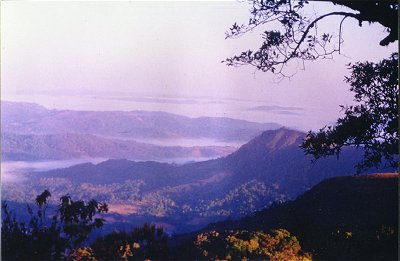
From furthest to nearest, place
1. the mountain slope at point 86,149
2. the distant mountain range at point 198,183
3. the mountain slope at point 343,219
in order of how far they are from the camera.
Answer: the distant mountain range at point 198,183 → the mountain slope at point 86,149 → the mountain slope at point 343,219

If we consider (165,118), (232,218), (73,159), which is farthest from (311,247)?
(73,159)

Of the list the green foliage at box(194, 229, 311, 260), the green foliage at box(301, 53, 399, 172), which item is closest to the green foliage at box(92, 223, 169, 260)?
the green foliage at box(194, 229, 311, 260)

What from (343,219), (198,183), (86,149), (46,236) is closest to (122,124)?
(86,149)

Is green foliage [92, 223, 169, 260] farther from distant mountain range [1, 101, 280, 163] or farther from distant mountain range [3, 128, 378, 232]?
distant mountain range [1, 101, 280, 163]

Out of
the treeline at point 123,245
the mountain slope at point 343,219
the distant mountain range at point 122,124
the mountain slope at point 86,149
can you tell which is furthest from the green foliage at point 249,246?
the distant mountain range at point 122,124

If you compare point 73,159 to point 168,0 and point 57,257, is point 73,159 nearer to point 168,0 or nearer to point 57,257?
point 57,257

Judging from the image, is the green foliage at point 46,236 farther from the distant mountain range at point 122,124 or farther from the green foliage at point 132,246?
the distant mountain range at point 122,124
